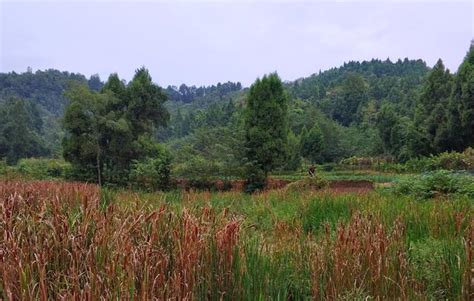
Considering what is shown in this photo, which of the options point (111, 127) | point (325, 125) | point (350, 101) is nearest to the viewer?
point (111, 127)

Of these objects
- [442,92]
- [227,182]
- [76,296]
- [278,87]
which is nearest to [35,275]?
[76,296]

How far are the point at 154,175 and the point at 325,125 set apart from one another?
30123 millimetres

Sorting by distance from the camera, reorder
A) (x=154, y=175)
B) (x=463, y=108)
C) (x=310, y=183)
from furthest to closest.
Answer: (x=463, y=108) < (x=154, y=175) < (x=310, y=183)

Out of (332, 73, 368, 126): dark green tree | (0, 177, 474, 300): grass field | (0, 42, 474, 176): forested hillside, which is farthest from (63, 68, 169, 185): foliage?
(332, 73, 368, 126): dark green tree

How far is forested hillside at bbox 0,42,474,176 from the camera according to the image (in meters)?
21.4

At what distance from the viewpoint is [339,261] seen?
2.86 metres

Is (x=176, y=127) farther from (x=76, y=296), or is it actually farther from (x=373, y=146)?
(x=76, y=296)

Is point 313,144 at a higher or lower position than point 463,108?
lower

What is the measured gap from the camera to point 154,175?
19.0 meters

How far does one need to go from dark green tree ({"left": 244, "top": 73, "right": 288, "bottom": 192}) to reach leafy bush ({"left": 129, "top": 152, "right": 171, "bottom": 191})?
12.3ft

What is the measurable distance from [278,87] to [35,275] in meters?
20.9

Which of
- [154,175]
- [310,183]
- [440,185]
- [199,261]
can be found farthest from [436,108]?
[199,261]

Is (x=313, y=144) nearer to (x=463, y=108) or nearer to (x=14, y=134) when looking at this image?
(x=463, y=108)

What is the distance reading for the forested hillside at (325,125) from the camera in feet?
70.1
